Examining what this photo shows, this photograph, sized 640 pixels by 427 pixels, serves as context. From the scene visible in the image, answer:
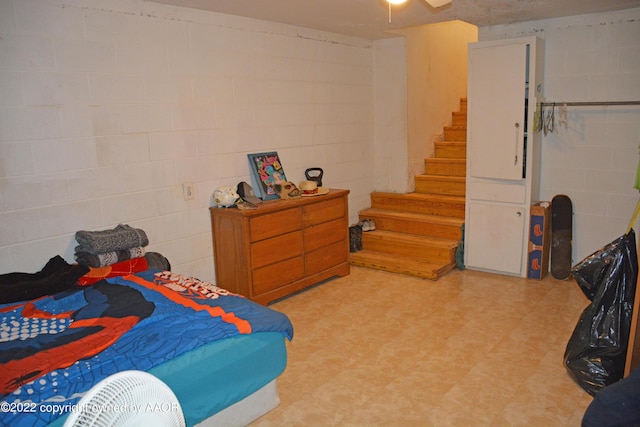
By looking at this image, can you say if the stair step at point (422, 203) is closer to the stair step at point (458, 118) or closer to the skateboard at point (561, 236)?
the skateboard at point (561, 236)

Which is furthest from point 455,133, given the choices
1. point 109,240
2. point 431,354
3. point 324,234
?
point 109,240

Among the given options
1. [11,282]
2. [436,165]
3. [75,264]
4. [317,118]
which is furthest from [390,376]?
[436,165]

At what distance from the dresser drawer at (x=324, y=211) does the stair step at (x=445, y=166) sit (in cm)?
156

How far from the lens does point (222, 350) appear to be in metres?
2.30

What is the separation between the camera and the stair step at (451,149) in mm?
5730

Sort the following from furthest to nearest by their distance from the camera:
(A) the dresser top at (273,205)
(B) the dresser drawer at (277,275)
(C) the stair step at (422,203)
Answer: (C) the stair step at (422,203), (B) the dresser drawer at (277,275), (A) the dresser top at (273,205)

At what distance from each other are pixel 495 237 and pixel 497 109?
1.19 m

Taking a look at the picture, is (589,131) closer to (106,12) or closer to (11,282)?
(106,12)

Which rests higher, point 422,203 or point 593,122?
point 593,122

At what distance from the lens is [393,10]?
409 centimetres

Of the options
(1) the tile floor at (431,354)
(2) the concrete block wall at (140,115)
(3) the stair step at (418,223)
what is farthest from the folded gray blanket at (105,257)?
(3) the stair step at (418,223)

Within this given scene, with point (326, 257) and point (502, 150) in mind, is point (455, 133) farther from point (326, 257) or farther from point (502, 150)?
point (326, 257)

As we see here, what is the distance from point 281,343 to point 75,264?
150 cm

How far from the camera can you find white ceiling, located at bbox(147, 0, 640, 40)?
378 cm
